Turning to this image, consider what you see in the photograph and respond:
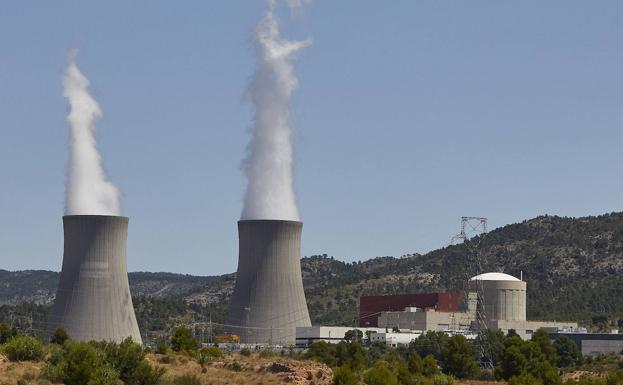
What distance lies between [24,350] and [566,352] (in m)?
68.5

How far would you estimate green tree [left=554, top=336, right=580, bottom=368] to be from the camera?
11150cm

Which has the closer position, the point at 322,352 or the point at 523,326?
the point at 322,352

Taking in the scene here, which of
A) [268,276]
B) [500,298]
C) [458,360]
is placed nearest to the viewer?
[268,276]

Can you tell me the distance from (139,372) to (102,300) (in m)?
31.3

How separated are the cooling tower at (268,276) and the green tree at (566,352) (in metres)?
26.2

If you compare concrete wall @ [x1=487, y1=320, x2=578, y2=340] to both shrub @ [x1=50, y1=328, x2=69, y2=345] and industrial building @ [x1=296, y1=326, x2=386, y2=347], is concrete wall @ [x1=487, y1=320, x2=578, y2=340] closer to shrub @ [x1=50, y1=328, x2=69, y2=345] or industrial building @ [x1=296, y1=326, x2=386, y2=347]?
industrial building @ [x1=296, y1=326, x2=386, y2=347]

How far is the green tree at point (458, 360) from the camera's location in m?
93.6

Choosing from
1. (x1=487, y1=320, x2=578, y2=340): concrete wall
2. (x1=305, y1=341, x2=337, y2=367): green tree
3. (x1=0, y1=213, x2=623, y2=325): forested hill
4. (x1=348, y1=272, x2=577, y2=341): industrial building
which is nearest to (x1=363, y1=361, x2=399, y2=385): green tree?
(x1=305, y1=341, x2=337, y2=367): green tree

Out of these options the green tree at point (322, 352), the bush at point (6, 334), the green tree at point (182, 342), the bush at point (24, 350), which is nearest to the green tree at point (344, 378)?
the bush at point (24, 350)

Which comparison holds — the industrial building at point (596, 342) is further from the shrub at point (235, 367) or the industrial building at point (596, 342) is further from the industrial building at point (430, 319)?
the shrub at point (235, 367)

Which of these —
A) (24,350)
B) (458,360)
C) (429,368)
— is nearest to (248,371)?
(24,350)

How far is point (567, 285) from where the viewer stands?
180 meters

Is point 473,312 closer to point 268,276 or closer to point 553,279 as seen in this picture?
point 268,276

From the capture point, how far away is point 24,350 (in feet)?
174
